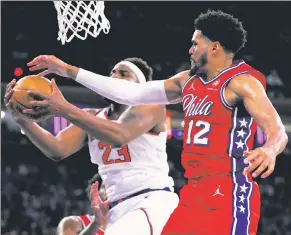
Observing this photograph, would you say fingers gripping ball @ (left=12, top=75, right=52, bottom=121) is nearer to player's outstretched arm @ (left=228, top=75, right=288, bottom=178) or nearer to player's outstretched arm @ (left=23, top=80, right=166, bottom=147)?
player's outstretched arm @ (left=23, top=80, right=166, bottom=147)

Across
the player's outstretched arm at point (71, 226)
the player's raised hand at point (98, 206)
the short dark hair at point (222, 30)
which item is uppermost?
the short dark hair at point (222, 30)

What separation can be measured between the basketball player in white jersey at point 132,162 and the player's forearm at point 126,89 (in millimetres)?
180

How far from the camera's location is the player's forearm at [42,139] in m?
4.70

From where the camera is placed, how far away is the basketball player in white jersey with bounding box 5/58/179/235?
4426 mm

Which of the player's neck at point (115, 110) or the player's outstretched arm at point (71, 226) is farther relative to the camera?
the player's outstretched arm at point (71, 226)

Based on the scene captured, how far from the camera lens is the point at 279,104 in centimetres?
926

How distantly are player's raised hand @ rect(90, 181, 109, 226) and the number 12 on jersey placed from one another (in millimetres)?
998

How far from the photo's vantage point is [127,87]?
4277mm

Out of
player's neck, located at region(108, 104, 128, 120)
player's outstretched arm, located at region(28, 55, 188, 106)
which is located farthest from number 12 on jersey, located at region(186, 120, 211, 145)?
player's neck, located at region(108, 104, 128, 120)

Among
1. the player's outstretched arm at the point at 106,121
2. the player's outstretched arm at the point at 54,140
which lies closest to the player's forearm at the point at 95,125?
the player's outstretched arm at the point at 106,121

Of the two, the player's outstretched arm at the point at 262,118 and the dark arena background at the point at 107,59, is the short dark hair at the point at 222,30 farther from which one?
the dark arena background at the point at 107,59

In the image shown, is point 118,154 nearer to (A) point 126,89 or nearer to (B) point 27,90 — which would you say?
(A) point 126,89

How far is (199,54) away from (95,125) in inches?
27.7

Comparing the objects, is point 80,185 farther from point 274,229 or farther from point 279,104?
point 279,104
